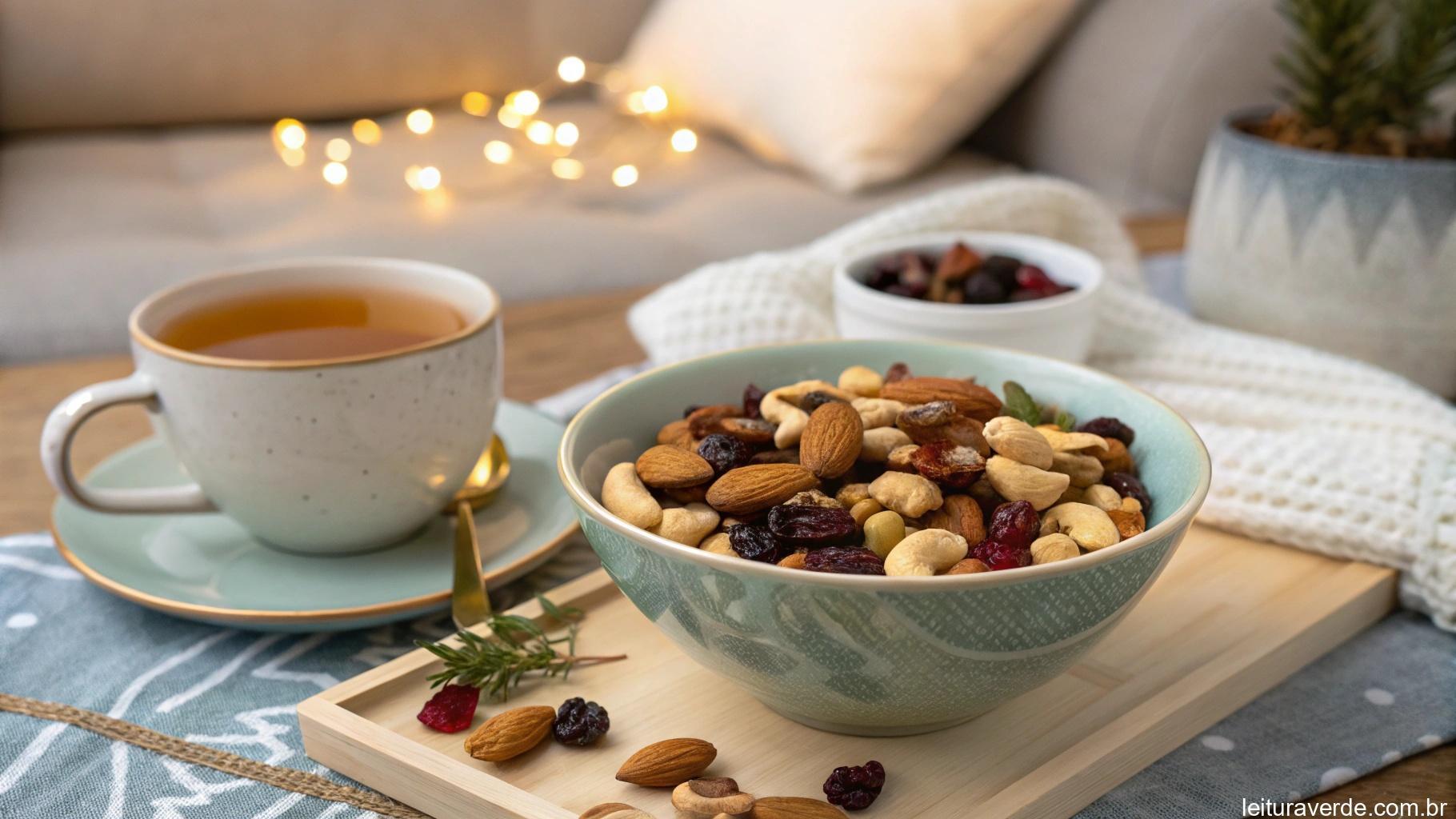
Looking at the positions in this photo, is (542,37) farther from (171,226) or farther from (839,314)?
(839,314)

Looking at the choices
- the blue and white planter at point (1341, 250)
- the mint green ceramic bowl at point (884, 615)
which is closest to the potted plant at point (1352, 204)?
the blue and white planter at point (1341, 250)

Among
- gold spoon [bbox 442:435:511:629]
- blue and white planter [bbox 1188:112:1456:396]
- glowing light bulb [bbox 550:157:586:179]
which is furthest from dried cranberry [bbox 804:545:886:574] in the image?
glowing light bulb [bbox 550:157:586:179]

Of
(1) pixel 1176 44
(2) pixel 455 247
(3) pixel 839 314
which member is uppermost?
(1) pixel 1176 44

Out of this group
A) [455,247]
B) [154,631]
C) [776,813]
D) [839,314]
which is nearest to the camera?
[776,813]

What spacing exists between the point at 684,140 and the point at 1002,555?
55.2 inches

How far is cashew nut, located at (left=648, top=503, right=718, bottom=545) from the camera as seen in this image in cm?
52

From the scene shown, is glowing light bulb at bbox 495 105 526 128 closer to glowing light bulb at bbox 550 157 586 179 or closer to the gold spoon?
glowing light bulb at bbox 550 157 586 179

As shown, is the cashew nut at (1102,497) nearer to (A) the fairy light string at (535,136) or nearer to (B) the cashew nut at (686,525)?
(B) the cashew nut at (686,525)

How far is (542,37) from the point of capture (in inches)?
84.0

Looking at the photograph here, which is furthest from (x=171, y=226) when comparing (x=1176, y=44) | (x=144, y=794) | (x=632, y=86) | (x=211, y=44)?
(x=1176, y=44)

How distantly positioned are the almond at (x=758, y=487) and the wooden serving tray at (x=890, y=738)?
0.33 ft

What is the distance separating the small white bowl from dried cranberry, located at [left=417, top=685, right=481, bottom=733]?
348mm

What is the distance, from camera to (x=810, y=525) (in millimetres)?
518

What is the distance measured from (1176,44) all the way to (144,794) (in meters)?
1.37
